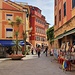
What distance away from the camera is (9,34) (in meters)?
43.0

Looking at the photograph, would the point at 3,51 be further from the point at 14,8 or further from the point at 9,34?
the point at 14,8

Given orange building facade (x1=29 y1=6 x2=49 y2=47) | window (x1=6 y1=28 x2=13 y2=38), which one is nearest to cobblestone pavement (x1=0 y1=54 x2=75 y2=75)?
window (x1=6 y1=28 x2=13 y2=38)

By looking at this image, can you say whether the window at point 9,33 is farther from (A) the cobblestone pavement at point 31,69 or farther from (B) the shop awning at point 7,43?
(A) the cobblestone pavement at point 31,69

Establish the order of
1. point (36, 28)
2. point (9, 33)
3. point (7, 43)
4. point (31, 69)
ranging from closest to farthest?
point (31, 69) < point (7, 43) < point (9, 33) < point (36, 28)

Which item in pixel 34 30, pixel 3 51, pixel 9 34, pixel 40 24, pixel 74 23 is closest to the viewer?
pixel 74 23

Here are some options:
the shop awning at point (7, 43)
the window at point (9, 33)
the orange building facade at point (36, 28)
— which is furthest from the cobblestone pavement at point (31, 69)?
the orange building facade at point (36, 28)

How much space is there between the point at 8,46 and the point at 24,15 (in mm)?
7588

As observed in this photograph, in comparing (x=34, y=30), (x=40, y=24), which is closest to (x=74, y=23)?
(x=34, y=30)

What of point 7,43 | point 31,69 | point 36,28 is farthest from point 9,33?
point 36,28

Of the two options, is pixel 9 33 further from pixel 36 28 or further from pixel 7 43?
pixel 36 28

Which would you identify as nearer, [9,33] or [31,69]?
[31,69]

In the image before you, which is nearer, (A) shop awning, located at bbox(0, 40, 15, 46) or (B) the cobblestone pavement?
(B) the cobblestone pavement

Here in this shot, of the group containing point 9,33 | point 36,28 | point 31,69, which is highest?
point 36,28

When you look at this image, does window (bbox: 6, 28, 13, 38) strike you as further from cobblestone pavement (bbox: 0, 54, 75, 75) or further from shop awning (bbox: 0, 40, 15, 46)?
cobblestone pavement (bbox: 0, 54, 75, 75)
